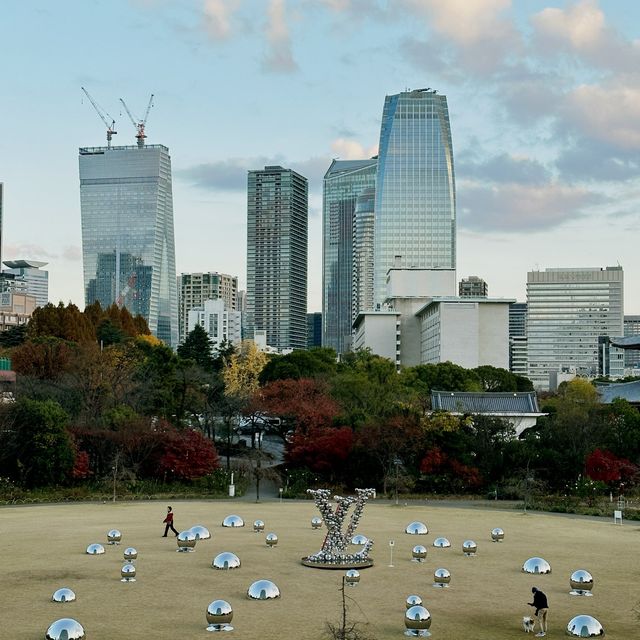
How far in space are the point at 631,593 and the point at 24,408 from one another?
39.1 m

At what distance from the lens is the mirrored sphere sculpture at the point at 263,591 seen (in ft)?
79.7

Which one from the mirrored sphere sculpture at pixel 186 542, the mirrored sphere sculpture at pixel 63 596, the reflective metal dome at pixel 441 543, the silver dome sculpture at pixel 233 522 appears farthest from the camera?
the silver dome sculpture at pixel 233 522

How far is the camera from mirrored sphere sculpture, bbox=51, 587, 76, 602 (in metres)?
23.8

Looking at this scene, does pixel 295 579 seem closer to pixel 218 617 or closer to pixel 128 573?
pixel 128 573

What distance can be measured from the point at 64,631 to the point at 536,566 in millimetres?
15728

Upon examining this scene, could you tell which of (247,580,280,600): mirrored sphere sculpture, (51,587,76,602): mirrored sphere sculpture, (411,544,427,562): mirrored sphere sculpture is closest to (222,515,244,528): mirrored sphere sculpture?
(411,544,427,562): mirrored sphere sculpture

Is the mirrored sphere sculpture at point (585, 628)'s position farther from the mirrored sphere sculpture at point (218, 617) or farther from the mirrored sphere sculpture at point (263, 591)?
the mirrored sphere sculpture at point (218, 617)

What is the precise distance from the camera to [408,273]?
624ft

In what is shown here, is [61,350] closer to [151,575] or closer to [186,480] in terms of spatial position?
→ [186,480]

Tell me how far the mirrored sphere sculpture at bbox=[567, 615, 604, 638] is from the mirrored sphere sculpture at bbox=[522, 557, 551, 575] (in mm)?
8131

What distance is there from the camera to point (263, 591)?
2441 cm

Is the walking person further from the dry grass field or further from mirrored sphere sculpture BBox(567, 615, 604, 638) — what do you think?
mirrored sphere sculpture BBox(567, 615, 604, 638)

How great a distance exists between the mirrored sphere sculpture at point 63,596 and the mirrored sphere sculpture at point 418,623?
28.8 feet

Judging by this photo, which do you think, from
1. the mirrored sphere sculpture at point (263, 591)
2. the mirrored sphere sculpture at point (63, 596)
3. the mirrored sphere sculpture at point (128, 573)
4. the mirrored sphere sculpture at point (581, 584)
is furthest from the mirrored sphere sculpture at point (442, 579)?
the mirrored sphere sculpture at point (63, 596)
